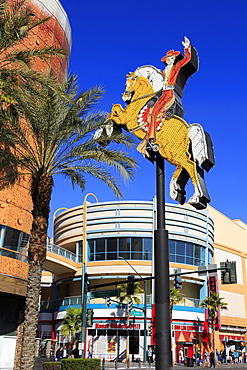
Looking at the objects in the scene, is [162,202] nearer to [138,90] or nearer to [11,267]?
[138,90]

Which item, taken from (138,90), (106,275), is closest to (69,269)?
(106,275)

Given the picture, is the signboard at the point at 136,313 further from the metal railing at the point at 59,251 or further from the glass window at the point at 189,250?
the metal railing at the point at 59,251

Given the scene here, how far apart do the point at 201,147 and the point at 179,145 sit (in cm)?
70

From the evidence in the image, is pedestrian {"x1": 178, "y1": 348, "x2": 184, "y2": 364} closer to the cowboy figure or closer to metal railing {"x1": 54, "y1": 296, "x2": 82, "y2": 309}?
metal railing {"x1": 54, "y1": 296, "x2": 82, "y2": 309}

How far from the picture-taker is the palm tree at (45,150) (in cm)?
1622

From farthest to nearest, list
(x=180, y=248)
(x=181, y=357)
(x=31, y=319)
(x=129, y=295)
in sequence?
(x=180, y=248), (x=129, y=295), (x=181, y=357), (x=31, y=319)

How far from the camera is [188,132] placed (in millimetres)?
13453

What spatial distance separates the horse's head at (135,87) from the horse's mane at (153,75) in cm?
12

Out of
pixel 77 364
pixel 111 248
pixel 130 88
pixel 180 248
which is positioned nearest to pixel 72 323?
pixel 111 248

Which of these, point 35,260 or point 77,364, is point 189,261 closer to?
point 77,364

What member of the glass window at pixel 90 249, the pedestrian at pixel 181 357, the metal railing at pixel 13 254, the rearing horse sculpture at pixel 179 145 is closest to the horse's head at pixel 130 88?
the rearing horse sculpture at pixel 179 145

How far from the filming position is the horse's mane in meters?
14.4

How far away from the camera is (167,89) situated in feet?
46.1

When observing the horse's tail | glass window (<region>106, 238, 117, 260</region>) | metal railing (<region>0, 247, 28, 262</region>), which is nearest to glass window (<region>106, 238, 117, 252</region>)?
glass window (<region>106, 238, 117, 260</region>)
